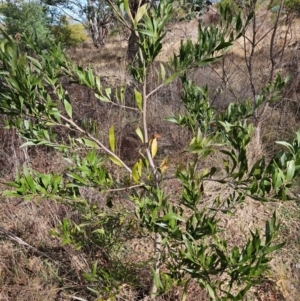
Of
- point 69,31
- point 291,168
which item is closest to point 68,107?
point 291,168

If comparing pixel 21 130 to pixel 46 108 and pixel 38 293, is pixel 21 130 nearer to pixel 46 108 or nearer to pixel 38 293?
pixel 46 108

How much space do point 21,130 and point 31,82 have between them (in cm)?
27

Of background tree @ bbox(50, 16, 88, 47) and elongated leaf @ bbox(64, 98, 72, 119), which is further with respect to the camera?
background tree @ bbox(50, 16, 88, 47)

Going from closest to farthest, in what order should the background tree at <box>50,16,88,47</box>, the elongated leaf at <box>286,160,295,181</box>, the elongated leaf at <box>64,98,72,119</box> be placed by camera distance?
the elongated leaf at <box>286,160,295,181</box> → the elongated leaf at <box>64,98,72,119</box> → the background tree at <box>50,16,88,47</box>

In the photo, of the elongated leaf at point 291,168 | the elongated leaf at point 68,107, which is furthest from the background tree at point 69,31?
the elongated leaf at point 291,168

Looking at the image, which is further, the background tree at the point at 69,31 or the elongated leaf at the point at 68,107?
the background tree at the point at 69,31

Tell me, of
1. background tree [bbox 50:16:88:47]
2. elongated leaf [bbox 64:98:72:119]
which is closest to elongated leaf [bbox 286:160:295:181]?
elongated leaf [bbox 64:98:72:119]

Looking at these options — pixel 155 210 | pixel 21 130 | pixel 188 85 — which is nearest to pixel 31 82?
pixel 21 130

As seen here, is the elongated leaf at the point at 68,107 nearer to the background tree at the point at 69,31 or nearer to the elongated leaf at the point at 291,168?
the elongated leaf at the point at 291,168

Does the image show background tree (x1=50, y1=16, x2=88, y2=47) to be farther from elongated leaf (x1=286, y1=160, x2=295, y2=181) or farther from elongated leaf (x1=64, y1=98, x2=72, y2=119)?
elongated leaf (x1=286, y1=160, x2=295, y2=181)

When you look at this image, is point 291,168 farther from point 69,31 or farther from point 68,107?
point 69,31

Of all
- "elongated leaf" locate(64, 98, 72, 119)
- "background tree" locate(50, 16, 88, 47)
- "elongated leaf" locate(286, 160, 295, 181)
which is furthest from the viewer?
"background tree" locate(50, 16, 88, 47)

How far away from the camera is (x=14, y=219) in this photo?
231 centimetres

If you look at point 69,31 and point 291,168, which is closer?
point 291,168
